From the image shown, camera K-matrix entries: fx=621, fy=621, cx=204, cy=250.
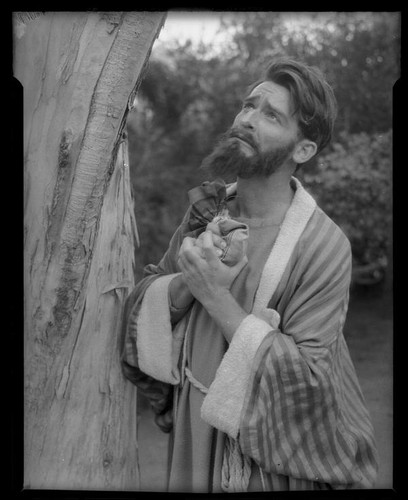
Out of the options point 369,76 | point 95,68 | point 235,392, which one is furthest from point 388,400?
point 95,68

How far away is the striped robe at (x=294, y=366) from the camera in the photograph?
1.51 meters

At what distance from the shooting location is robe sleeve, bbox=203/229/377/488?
151cm

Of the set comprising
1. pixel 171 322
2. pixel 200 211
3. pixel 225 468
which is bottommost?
pixel 225 468

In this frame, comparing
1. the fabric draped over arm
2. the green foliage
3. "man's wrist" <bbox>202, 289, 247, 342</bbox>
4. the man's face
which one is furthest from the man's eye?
"man's wrist" <bbox>202, 289, 247, 342</bbox>

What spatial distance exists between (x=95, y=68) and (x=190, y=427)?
0.97 metres

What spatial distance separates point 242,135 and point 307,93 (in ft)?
0.65

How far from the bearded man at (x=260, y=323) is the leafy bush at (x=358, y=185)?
78 mm

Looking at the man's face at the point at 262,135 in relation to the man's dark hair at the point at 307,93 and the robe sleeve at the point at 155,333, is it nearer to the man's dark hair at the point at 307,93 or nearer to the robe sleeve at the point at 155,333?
the man's dark hair at the point at 307,93

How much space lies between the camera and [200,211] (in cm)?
165

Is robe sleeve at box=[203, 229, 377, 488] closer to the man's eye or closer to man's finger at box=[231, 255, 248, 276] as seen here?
man's finger at box=[231, 255, 248, 276]

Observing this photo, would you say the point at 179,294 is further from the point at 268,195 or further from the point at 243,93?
the point at 243,93

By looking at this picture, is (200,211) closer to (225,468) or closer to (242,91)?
(242,91)

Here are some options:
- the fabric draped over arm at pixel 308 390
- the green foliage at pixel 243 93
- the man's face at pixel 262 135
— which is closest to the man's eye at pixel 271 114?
the man's face at pixel 262 135

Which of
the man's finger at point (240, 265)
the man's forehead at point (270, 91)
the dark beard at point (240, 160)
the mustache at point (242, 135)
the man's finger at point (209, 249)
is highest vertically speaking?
the man's forehead at point (270, 91)
